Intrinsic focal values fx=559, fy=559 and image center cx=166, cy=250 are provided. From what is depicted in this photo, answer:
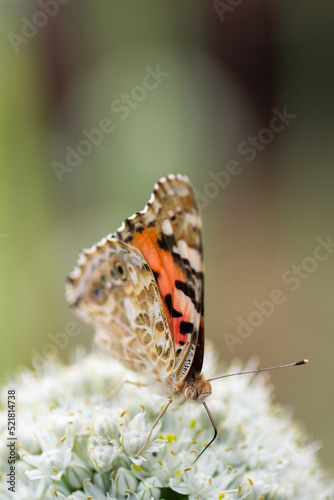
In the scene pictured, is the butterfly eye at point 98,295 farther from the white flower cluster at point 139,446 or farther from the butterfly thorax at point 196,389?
the butterfly thorax at point 196,389

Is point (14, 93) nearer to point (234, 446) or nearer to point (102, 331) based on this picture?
point (102, 331)

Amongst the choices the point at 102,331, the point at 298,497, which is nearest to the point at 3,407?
the point at 102,331

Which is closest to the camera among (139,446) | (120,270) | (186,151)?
(139,446)

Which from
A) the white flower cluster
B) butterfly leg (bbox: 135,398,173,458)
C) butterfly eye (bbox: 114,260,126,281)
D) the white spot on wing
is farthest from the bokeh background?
the white spot on wing

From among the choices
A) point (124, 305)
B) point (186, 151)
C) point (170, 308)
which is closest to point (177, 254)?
point (170, 308)

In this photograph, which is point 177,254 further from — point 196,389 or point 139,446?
point 139,446

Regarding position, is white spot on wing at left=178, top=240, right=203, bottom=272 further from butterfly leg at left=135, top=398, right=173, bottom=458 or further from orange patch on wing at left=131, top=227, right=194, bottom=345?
butterfly leg at left=135, top=398, right=173, bottom=458

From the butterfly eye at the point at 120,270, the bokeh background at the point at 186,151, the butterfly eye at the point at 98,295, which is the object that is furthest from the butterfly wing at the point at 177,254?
the bokeh background at the point at 186,151
